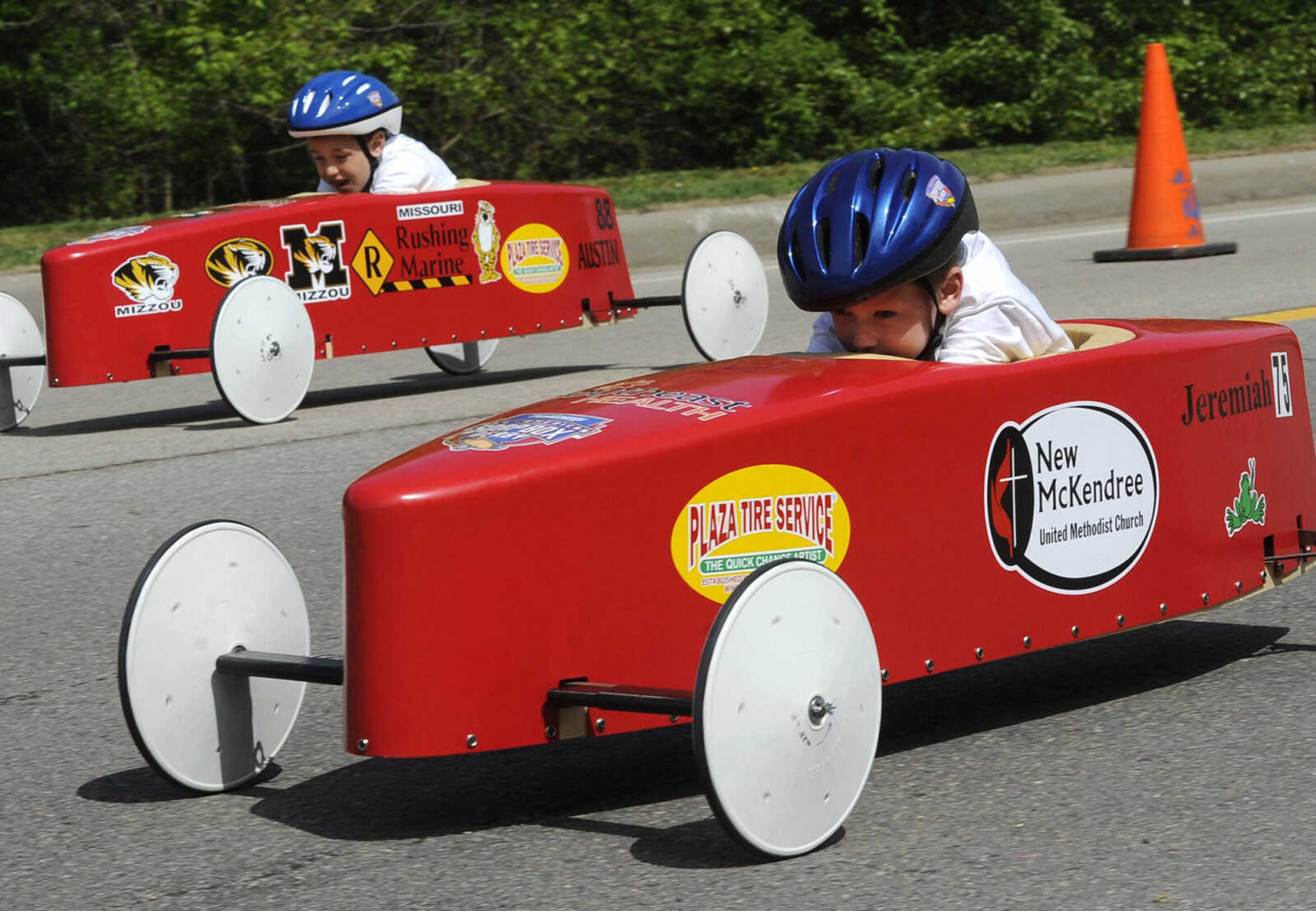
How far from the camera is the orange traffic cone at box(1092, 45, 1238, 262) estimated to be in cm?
1281

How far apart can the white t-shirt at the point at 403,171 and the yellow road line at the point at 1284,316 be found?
12.9 ft

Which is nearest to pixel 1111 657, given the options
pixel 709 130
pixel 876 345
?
pixel 876 345

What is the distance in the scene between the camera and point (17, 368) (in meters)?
9.03

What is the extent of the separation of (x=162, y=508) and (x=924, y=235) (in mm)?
3540

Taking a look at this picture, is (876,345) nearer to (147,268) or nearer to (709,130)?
(147,268)

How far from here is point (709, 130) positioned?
19.1m

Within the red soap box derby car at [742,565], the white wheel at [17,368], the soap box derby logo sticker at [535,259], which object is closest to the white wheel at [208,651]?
the red soap box derby car at [742,565]

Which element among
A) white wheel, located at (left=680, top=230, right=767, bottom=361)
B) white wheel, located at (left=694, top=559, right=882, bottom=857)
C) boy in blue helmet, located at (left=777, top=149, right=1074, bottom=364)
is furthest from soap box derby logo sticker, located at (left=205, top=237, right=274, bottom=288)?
white wheel, located at (left=694, top=559, right=882, bottom=857)

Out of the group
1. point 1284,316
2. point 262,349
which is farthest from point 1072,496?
point 1284,316

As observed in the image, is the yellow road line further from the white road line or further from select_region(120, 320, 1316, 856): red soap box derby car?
select_region(120, 320, 1316, 856): red soap box derby car

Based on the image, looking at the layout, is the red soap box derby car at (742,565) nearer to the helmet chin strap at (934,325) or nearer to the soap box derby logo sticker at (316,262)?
the helmet chin strap at (934,325)

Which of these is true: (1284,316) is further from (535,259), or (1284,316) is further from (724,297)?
(535,259)

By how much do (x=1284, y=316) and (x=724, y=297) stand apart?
109 inches

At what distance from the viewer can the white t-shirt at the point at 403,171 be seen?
30.8 feet
